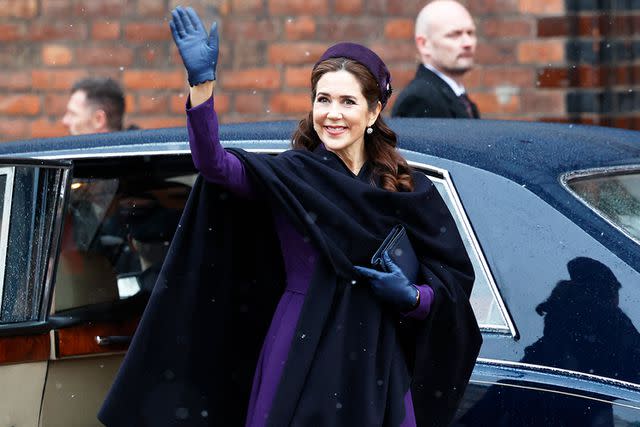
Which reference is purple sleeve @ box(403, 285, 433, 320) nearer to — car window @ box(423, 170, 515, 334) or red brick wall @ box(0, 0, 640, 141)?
car window @ box(423, 170, 515, 334)

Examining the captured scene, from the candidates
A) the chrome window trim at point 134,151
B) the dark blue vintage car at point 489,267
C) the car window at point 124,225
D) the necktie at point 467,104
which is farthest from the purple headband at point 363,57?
the necktie at point 467,104

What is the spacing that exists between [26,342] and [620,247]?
1.54 metres

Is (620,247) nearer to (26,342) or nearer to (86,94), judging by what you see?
(26,342)

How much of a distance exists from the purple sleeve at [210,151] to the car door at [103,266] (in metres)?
0.70

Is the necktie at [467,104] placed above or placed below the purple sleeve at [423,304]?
below

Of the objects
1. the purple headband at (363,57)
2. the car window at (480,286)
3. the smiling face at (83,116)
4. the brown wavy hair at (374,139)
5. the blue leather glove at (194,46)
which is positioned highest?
the blue leather glove at (194,46)

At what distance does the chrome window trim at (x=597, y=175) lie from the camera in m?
3.08

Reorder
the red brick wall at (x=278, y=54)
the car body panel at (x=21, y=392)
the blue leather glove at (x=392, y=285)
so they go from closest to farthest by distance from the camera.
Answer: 1. the blue leather glove at (x=392, y=285)
2. the car body panel at (x=21, y=392)
3. the red brick wall at (x=278, y=54)

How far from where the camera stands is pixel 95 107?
6156mm

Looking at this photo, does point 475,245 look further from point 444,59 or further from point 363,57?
point 444,59

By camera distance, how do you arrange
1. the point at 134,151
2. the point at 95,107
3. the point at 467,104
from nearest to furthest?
1. the point at 134,151
2. the point at 467,104
3. the point at 95,107

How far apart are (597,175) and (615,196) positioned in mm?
76

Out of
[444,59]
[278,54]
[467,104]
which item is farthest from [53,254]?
[278,54]

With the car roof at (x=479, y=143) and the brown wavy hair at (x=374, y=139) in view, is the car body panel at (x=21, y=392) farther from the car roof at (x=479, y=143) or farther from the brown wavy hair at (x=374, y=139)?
the brown wavy hair at (x=374, y=139)
